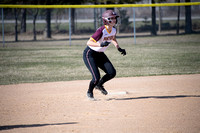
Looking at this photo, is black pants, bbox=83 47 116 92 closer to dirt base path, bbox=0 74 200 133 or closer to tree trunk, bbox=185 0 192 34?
dirt base path, bbox=0 74 200 133

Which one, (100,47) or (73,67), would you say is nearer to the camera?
(100,47)

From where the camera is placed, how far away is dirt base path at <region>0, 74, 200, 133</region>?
406cm

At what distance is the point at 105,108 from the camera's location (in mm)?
5133

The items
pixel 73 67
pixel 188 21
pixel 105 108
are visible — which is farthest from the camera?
pixel 188 21

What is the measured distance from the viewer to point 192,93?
633 centimetres

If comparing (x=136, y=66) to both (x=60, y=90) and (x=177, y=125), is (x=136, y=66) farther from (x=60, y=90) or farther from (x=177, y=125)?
(x=177, y=125)

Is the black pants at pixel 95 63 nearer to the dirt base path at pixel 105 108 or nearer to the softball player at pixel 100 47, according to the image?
the softball player at pixel 100 47

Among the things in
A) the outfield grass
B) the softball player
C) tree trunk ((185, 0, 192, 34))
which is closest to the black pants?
the softball player

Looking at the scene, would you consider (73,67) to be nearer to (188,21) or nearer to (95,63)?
(95,63)

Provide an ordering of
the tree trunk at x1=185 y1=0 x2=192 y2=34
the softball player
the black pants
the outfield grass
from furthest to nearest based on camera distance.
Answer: the tree trunk at x1=185 y1=0 x2=192 y2=34 → the outfield grass → the black pants → the softball player

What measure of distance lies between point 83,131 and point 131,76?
5.20 meters

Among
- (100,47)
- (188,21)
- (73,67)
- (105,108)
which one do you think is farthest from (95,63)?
(188,21)

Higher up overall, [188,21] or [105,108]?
[188,21]

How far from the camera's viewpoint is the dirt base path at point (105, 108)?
406 cm
